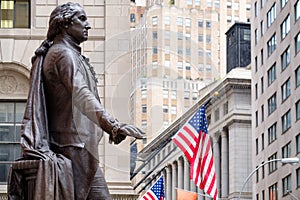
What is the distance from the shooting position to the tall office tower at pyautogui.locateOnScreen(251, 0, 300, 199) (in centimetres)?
7262

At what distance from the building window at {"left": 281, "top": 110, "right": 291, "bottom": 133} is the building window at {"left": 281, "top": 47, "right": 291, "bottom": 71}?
12.1 ft

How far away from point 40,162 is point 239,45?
114186 millimetres

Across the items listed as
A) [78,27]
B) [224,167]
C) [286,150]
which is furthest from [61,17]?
[224,167]

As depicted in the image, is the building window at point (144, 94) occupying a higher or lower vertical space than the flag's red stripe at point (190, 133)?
higher

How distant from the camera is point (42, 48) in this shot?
10227mm

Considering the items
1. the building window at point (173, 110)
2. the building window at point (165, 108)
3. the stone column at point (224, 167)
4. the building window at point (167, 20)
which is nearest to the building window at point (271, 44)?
the stone column at point (224, 167)

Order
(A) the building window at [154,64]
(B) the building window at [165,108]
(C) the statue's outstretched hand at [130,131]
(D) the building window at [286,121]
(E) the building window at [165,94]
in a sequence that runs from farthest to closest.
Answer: (D) the building window at [286,121] → (E) the building window at [165,94] → (A) the building window at [154,64] → (B) the building window at [165,108] → (C) the statue's outstretched hand at [130,131]

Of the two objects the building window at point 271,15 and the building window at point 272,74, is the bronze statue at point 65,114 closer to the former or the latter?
the building window at point 272,74

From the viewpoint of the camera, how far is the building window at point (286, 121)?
7468 cm

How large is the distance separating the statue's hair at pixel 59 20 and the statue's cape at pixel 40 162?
44 cm

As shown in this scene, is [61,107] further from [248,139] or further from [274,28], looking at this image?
[248,139]

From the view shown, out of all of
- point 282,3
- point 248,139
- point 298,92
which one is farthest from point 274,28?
point 248,139

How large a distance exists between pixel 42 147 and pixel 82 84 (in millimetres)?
703

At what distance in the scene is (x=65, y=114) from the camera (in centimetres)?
995
